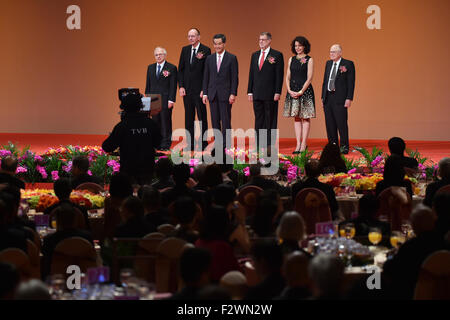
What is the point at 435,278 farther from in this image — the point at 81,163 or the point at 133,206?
the point at 81,163

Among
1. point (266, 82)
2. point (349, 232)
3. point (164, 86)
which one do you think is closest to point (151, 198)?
point (349, 232)

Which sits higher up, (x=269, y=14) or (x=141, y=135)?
(x=269, y=14)

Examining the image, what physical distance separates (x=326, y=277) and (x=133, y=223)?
1.81 metres

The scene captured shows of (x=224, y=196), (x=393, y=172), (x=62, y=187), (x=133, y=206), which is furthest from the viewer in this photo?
(x=393, y=172)

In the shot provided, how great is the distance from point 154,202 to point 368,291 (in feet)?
6.46

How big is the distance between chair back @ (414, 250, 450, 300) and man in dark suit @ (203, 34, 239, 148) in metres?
6.64

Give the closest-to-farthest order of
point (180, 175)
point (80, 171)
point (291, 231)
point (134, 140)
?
point (291, 231)
point (180, 175)
point (80, 171)
point (134, 140)

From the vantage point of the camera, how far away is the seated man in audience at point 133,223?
4.32m

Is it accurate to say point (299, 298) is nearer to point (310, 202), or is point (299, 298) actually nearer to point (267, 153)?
point (310, 202)

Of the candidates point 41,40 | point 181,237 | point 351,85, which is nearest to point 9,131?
point 41,40

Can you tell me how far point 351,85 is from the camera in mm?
10383

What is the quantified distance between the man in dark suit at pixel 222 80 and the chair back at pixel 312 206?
4571 mm

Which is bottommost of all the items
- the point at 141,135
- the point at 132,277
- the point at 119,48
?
the point at 132,277

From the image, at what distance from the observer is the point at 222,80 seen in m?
10.1
